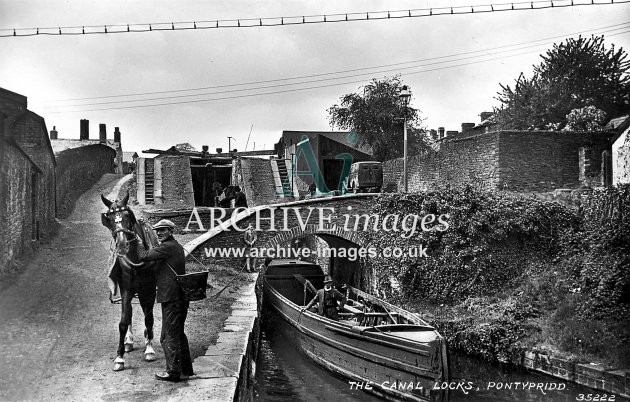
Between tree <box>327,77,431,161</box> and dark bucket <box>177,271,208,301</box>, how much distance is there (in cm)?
3006

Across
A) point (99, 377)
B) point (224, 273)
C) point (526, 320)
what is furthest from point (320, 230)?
point (99, 377)

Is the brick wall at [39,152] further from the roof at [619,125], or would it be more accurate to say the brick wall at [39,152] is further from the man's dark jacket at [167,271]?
the roof at [619,125]

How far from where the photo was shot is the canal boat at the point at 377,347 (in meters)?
10.2

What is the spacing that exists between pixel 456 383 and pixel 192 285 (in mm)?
6778

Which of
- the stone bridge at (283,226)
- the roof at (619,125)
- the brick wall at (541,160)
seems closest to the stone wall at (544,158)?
the brick wall at (541,160)

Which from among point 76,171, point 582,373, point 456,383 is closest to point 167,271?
point 456,383

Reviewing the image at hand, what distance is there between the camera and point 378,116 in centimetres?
3675

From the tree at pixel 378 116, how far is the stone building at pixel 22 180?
2143cm

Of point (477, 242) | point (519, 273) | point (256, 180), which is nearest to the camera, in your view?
point (519, 273)

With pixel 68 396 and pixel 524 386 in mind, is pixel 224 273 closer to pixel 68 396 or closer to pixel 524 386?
pixel 524 386

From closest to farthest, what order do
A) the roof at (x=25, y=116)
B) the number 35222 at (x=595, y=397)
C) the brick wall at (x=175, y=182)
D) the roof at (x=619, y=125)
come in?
the number 35222 at (x=595, y=397), the roof at (x=25, y=116), the roof at (x=619, y=125), the brick wall at (x=175, y=182)

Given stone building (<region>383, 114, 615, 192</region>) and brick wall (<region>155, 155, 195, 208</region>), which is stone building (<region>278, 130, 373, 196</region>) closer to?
brick wall (<region>155, 155, 195, 208</region>)

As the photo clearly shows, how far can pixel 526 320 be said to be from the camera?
14.1 meters

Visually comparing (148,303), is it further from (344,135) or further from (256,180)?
(344,135)
